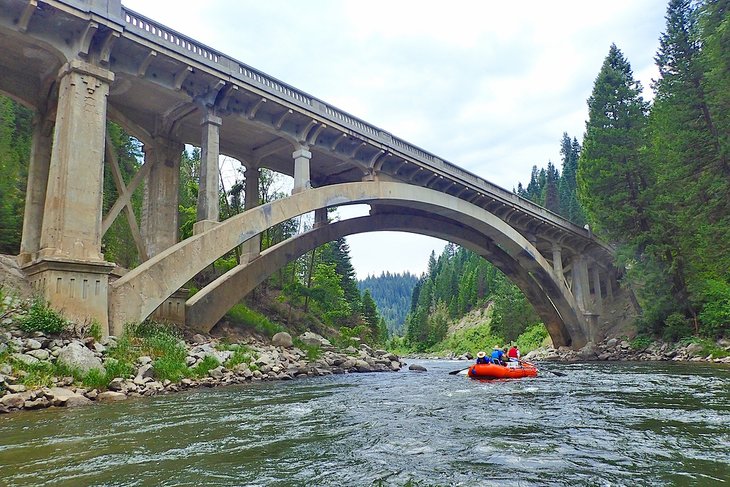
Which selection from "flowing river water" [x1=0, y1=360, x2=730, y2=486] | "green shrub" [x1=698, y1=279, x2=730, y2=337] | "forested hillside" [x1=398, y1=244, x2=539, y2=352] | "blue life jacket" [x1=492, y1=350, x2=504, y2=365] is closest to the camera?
"flowing river water" [x1=0, y1=360, x2=730, y2=486]

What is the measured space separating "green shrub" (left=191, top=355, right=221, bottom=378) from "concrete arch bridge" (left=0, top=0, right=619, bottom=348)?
224 centimetres

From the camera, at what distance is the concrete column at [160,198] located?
1864cm

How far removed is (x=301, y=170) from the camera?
63.7 feet

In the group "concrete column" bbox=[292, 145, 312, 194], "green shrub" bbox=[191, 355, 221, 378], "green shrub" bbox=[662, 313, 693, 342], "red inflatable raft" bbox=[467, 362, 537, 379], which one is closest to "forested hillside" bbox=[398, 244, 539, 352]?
"green shrub" bbox=[662, 313, 693, 342]

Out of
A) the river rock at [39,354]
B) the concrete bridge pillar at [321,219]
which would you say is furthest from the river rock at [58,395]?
the concrete bridge pillar at [321,219]

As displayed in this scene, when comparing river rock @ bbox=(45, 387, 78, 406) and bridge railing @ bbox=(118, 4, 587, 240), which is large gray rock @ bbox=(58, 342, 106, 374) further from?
bridge railing @ bbox=(118, 4, 587, 240)

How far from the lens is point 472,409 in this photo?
10367 mm

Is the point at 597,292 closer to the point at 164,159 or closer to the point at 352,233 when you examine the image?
the point at 352,233

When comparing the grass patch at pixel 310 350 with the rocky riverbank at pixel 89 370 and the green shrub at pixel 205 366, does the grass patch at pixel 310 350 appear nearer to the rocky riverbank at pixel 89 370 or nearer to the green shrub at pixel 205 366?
the rocky riverbank at pixel 89 370

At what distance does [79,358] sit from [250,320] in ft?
43.1

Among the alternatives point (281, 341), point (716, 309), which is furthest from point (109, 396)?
point (716, 309)

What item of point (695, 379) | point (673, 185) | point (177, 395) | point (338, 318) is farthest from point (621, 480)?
point (338, 318)

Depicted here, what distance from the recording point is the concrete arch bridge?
1297 centimetres

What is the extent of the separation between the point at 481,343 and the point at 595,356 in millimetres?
35923
